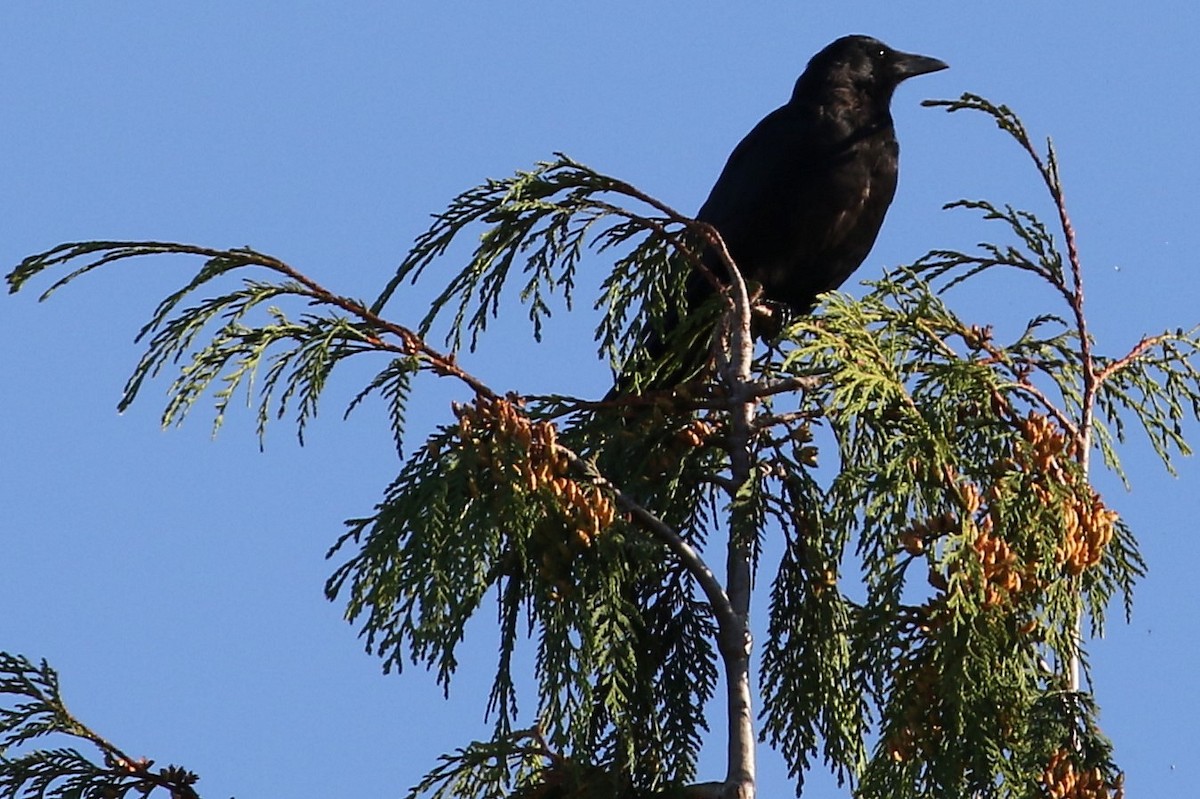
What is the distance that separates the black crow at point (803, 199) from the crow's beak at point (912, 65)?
0.53 metres

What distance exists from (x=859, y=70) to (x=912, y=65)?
1.10 ft

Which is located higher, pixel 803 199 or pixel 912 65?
pixel 912 65

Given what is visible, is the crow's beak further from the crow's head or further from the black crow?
the black crow

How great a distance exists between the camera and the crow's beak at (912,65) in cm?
678

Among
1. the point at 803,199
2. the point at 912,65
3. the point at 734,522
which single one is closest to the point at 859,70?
the point at 912,65

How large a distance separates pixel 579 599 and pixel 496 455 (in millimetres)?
322

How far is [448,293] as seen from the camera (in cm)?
362

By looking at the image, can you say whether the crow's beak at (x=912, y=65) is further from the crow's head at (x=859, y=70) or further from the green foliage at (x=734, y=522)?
the green foliage at (x=734, y=522)

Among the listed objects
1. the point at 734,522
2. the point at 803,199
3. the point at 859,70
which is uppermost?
the point at 859,70

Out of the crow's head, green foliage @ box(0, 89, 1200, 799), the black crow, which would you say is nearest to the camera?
green foliage @ box(0, 89, 1200, 799)

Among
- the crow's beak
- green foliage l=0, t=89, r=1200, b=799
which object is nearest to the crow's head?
the crow's beak

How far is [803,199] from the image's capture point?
5848 millimetres

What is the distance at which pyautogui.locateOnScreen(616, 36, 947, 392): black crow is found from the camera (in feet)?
19.2

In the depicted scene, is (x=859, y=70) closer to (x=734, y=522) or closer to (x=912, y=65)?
(x=912, y=65)
